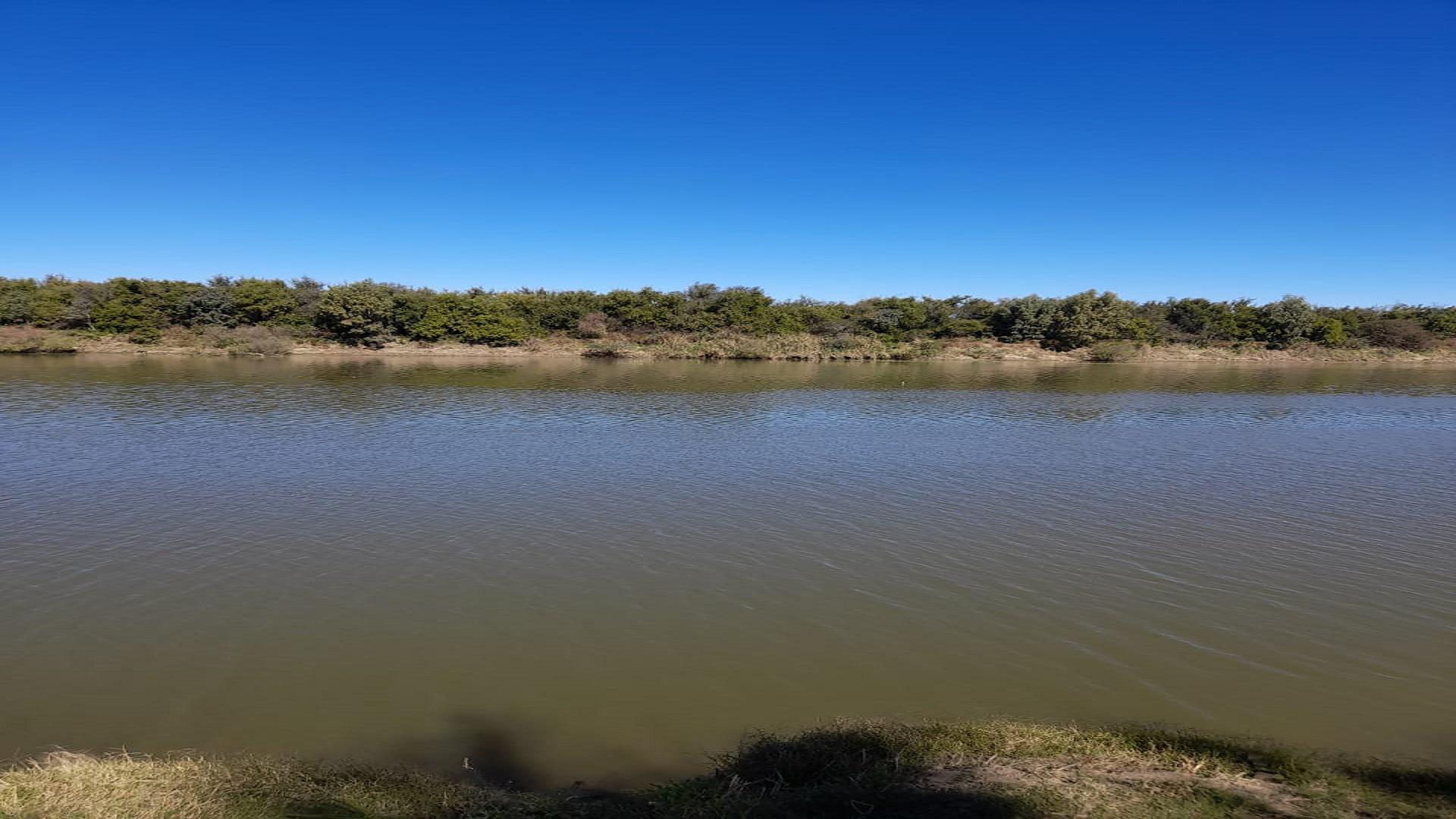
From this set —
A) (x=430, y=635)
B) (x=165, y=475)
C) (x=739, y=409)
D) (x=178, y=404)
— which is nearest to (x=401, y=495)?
(x=165, y=475)

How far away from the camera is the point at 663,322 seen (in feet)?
199

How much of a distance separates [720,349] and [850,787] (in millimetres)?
50572

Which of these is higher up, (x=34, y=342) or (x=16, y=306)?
(x=16, y=306)

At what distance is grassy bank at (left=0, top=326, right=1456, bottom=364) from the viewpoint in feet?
163

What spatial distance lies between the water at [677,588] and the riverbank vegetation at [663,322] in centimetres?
3705

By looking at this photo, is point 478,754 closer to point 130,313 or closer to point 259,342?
point 259,342

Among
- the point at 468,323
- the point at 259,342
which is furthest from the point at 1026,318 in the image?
the point at 259,342

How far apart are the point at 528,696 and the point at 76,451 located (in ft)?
51.0

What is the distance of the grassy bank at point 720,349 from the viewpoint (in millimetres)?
49562

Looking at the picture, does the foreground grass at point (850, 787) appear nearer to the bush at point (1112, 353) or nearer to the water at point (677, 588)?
the water at point (677, 588)

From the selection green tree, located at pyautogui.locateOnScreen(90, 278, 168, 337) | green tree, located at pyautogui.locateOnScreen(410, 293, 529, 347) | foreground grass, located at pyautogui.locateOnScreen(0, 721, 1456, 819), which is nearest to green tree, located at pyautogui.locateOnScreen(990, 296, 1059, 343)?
green tree, located at pyautogui.locateOnScreen(410, 293, 529, 347)

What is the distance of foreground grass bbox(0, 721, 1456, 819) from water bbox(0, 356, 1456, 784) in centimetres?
83

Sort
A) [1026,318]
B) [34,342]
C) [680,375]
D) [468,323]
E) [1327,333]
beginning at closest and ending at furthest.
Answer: [680,375] < [34,342] < [468,323] < [1026,318] < [1327,333]

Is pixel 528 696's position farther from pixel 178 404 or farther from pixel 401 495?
pixel 178 404
